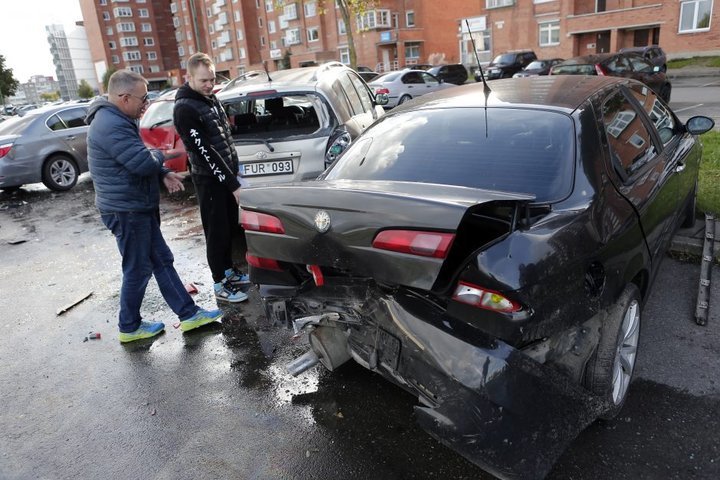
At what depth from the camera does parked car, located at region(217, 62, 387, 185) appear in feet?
17.7

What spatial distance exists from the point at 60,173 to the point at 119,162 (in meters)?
8.30

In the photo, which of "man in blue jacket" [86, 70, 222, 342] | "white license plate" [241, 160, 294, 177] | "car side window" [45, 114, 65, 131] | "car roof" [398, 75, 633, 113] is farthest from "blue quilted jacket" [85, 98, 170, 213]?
"car side window" [45, 114, 65, 131]

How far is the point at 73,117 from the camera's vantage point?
36.8ft

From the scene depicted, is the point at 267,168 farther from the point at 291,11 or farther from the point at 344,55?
the point at 291,11

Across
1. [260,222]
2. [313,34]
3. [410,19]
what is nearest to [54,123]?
[260,222]

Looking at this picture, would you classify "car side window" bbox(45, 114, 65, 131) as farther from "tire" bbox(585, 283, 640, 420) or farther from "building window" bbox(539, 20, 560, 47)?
"building window" bbox(539, 20, 560, 47)

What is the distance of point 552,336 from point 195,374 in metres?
2.46

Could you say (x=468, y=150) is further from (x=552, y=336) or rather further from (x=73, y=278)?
(x=73, y=278)

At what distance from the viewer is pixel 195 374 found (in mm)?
3586

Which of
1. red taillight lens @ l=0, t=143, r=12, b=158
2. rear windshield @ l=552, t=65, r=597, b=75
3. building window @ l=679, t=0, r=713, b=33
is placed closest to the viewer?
red taillight lens @ l=0, t=143, r=12, b=158

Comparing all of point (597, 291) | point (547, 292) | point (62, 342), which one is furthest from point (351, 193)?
point (62, 342)

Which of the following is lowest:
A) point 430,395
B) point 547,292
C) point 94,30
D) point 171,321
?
point 171,321

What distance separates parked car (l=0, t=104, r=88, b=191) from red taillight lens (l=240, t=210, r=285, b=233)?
9.48 meters

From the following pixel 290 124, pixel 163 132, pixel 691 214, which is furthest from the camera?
pixel 163 132
